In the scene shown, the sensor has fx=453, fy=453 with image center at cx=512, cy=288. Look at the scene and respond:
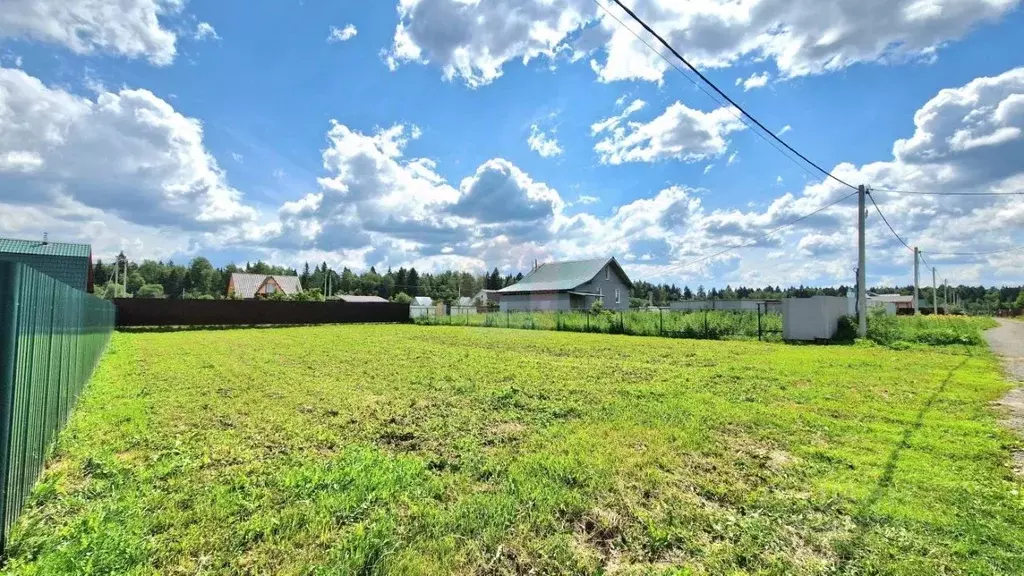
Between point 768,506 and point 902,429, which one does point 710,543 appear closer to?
point 768,506

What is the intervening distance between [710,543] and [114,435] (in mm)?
5648

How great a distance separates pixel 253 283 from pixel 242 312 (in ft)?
101

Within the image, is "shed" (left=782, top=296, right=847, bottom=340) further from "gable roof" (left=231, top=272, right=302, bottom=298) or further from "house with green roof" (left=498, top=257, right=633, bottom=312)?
"gable roof" (left=231, top=272, right=302, bottom=298)

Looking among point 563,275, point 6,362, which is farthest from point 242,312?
point 6,362

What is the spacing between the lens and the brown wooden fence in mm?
23578

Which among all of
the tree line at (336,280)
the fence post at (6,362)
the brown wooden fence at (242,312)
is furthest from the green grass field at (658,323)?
the tree line at (336,280)

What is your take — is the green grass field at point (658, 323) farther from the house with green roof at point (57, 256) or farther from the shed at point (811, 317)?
the house with green roof at point (57, 256)

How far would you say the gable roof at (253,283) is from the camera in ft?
168

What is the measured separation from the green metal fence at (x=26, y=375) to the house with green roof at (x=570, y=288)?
28.6 metres

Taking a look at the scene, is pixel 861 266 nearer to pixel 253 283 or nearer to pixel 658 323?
pixel 658 323

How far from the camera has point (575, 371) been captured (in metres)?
9.12

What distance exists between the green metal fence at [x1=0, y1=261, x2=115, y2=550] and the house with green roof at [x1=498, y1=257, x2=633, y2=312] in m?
28.6

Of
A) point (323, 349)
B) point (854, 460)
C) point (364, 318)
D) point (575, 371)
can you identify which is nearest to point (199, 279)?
point (364, 318)

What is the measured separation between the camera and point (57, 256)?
2448cm
